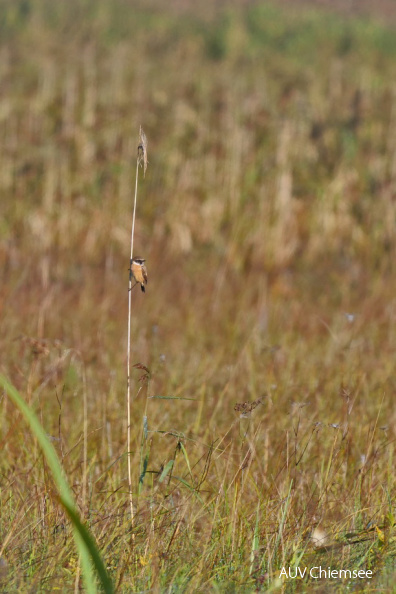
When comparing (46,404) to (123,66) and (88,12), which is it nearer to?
(123,66)

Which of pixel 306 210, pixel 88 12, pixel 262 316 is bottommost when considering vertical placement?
pixel 262 316

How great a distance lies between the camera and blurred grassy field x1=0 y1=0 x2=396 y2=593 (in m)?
1.82

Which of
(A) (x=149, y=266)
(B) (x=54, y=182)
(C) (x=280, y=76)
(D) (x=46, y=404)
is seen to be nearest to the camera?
(D) (x=46, y=404)

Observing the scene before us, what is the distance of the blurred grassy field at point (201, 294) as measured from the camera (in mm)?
1821

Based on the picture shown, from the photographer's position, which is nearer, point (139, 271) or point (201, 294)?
point (139, 271)

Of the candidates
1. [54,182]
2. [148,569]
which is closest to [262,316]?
[54,182]

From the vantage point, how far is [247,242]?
18.6ft

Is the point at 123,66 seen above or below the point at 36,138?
above

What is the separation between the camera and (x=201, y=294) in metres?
4.82

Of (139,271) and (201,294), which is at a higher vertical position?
(139,271)

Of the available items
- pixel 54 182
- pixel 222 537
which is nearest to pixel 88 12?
pixel 54 182

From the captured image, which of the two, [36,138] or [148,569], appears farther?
[36,138]

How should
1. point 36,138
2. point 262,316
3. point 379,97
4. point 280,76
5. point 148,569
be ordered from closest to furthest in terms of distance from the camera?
point 148,569 < point 262,316 < point 36,138 < point 379,97 < point 280,76

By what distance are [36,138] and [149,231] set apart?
170 cm
